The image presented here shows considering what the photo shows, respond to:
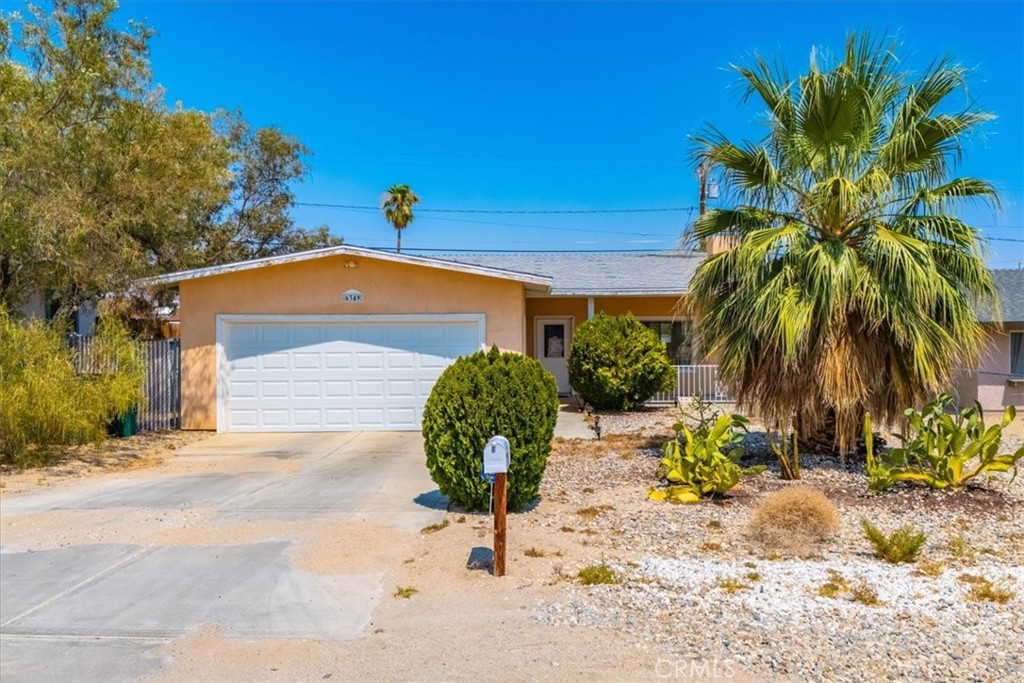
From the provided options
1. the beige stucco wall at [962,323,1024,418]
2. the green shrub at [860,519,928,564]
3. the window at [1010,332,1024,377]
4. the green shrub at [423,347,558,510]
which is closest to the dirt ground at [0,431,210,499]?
the green shrub at [423,347,558,510]

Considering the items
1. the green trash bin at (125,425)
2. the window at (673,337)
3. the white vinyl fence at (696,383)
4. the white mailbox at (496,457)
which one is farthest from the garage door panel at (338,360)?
the window at (673,337)

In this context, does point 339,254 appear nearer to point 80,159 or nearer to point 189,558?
point 80,159

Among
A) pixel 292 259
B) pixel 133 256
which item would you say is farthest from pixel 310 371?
pixel 133 256

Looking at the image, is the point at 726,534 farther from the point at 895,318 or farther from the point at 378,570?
the point at 895,318

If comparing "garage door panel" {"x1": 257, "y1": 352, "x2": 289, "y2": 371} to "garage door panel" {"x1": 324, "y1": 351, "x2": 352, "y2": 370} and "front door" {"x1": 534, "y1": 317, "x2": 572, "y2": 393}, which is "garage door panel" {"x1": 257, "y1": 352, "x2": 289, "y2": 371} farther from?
"front door" {"x1": 534, "y1": 317, "x2": 572, "y2": 393}

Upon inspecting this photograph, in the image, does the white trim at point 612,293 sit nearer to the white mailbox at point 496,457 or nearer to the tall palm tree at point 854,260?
the tall palm tree at point 854,260

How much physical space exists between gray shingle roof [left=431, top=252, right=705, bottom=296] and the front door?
1181 mm

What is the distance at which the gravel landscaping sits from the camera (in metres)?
3.44

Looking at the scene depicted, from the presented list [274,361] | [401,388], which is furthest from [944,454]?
[274,361]

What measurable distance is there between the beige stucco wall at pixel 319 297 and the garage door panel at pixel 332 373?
318 mm

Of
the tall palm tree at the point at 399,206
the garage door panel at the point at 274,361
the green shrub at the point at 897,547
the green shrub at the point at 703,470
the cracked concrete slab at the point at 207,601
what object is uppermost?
the tall palm tree at the point at 399,206

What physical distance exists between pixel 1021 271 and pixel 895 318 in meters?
13.6

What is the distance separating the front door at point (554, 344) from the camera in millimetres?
17500

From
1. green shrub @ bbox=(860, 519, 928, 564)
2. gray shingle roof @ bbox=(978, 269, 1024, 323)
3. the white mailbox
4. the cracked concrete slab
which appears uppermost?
gray shingle roof @ bbox=(978, 269, 1024, 323)
